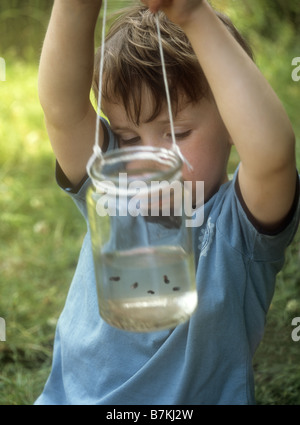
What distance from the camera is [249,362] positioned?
116cm

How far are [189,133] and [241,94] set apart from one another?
0.25 meters

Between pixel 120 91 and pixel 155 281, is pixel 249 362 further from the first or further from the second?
pixel 120 91

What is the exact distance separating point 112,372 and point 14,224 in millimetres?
1095

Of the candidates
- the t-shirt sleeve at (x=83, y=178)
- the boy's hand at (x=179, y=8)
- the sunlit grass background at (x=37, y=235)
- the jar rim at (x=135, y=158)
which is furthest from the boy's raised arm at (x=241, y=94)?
the sunlit grass background at (x=37, y=235)

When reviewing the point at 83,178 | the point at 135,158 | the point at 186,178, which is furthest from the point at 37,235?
the point at 135,158

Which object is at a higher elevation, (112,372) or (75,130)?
(75,130)

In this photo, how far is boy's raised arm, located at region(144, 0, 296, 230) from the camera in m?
0.87

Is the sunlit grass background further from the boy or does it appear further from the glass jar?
the glass jar

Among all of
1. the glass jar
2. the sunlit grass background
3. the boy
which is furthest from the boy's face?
the sunlit grass background

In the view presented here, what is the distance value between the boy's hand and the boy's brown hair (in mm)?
242

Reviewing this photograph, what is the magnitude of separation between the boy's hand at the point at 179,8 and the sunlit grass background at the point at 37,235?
96 centimetres

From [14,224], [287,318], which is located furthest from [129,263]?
[14,224]

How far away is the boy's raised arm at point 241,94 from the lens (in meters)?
0.87

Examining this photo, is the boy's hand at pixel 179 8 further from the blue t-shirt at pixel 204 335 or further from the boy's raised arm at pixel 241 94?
the blue t-shirt at pixel 204 335
